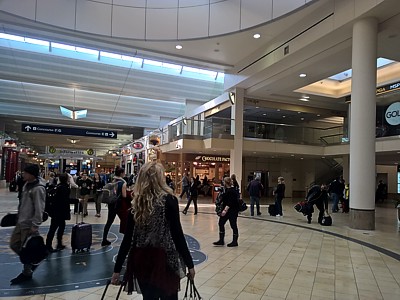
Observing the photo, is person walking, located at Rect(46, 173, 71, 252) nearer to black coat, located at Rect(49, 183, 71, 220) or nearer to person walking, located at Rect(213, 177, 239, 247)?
black coat, located at Rect(49, 183, 71, 220)

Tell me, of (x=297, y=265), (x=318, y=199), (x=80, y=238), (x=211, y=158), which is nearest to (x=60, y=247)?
(x=80, y=238)

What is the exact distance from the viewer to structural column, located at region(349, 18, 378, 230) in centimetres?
991

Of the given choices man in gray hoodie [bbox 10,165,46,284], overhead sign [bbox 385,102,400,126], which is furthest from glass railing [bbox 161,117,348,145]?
man in gray hoodie [bbox 10,165,46,284]

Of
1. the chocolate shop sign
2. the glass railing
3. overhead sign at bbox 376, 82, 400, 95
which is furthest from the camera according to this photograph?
the chocolate shop sign

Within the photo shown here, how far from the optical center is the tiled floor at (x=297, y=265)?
436 centimetres

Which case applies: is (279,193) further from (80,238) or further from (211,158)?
(211,158)

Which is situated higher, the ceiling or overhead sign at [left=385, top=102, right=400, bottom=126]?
the ceiling

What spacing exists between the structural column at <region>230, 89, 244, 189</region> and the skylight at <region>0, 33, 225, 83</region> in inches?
195

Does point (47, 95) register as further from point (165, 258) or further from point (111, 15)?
point (165, 258)

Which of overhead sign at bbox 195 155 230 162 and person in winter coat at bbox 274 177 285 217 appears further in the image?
overhead sign at bbox 195 155 230 162

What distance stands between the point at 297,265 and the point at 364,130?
5.84 m

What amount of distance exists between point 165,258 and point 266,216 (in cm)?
1081

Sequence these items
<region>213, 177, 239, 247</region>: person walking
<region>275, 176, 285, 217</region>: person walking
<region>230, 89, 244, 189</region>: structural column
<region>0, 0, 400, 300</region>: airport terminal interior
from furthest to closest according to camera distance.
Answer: <region>230, 89, 244, 189</region>: structural column
<region>275, 176, 285, 217</region>: person walking
<region>213, 177, 239, 247</region>: person walking
<region>0, 0, 400, 300</region>: airport terminal interior

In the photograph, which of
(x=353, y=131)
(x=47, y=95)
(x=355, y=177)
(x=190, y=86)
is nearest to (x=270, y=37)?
(x=353, y=131)
